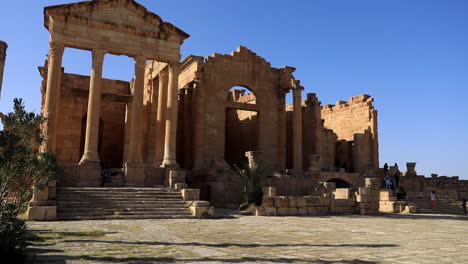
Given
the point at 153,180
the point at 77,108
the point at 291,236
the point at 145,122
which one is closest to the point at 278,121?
the point at 145,122

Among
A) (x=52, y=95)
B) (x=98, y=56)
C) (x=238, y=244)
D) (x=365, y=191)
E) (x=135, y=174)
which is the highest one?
(x=98, y=56)

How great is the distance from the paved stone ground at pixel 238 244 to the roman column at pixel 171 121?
9.59m

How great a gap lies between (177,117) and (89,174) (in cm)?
760

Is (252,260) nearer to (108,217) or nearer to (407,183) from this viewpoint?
(108,217)

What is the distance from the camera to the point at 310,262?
6.66 metres

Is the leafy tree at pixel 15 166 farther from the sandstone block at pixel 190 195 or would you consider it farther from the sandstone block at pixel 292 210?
the sandstone block at pixel 292 210

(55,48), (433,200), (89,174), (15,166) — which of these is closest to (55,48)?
(55,48)

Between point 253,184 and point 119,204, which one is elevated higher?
point 253,184

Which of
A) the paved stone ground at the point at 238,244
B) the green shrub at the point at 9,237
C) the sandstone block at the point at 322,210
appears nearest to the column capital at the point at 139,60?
the sandstone block at the point at 322,210

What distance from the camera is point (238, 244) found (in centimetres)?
857

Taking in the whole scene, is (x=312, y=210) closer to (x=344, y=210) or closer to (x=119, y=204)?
(x=344, y=210)

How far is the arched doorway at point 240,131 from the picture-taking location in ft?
96.9

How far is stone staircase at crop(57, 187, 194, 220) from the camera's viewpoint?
14188mm

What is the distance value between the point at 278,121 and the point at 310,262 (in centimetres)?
2140
